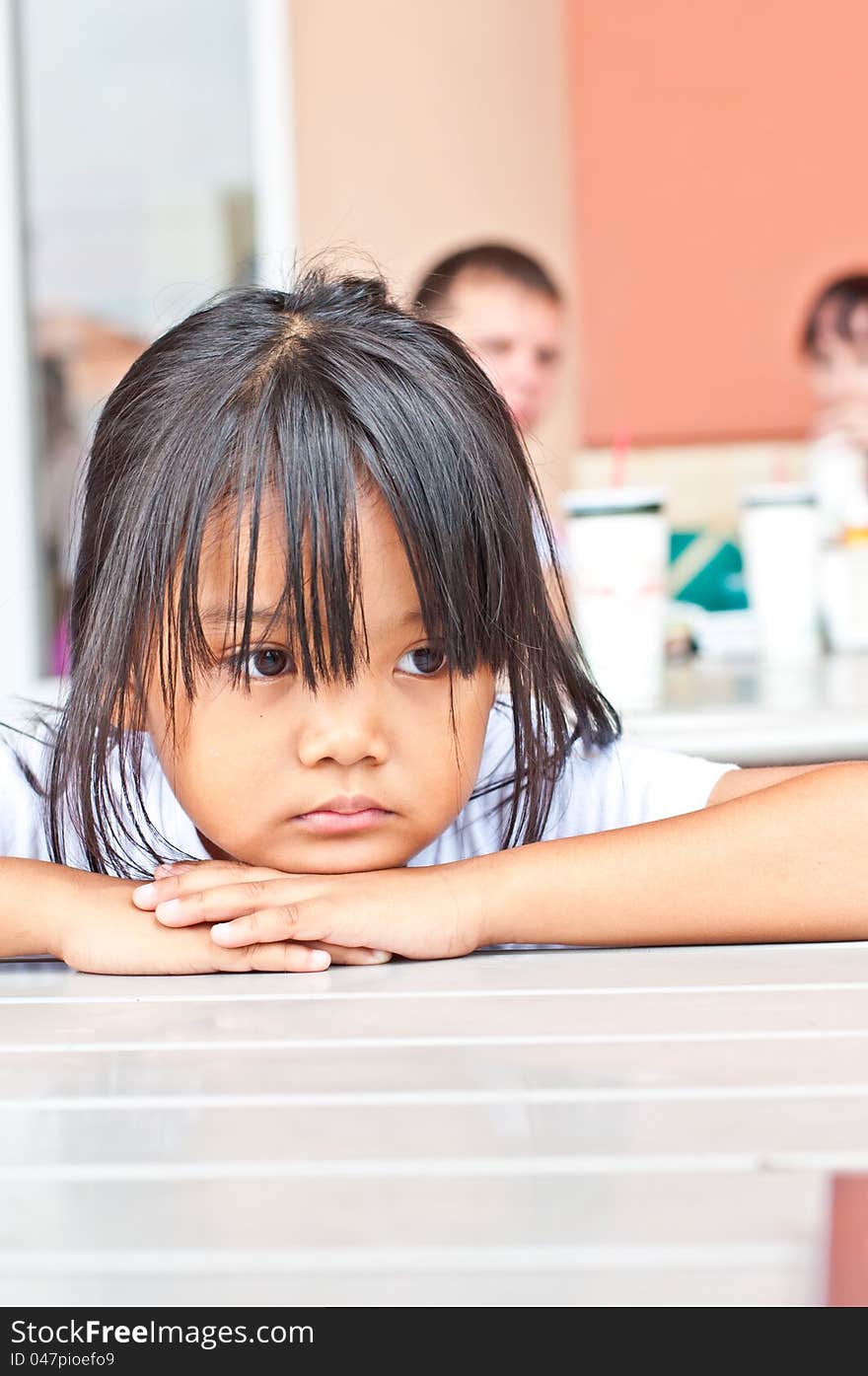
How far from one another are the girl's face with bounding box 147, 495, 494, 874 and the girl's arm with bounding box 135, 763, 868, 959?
5cm

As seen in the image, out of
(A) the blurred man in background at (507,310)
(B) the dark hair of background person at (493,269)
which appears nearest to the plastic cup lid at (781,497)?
(A) the blurred man in background at (507,310)

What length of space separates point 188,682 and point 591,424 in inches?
102

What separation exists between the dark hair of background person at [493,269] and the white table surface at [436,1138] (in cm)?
215

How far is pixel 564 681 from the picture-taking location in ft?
3.08

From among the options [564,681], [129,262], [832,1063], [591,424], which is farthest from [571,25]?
[832,1063]

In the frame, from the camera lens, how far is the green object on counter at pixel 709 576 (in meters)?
2.15

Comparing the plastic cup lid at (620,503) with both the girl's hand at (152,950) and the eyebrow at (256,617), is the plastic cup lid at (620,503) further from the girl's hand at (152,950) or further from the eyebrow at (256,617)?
the girl's hand at (152,950)

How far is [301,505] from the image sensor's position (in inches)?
30.2

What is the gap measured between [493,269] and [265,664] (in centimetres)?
203

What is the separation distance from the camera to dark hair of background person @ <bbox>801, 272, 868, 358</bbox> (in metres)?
3.05

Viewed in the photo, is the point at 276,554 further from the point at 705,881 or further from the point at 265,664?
the point at 705,881

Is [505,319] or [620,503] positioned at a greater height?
[505,319]

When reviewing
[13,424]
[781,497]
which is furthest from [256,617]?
[13,424]
